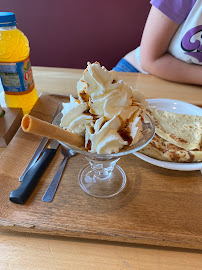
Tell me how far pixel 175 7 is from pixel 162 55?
264mm

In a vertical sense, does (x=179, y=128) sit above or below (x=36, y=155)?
above

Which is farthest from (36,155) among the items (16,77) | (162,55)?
(162,55)

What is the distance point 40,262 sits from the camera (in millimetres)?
542

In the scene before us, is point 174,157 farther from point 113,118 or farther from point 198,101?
point 198,101

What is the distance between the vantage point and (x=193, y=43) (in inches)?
48.1

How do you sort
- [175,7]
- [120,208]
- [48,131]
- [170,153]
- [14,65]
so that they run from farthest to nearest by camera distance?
[175,7]
[14,65]
[170,153]
[120,208]
[48,131]

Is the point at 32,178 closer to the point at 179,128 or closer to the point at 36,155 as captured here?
the point at 36,155

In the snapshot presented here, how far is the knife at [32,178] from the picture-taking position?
2.16 feet

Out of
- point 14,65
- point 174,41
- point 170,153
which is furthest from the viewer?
point 174,41

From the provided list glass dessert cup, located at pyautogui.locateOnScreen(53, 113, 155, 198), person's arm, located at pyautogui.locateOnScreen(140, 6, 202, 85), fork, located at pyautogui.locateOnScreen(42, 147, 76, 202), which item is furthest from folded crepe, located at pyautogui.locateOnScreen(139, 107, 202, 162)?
person's arm, located at pyautogui.locateOnScreen(140, 6, 202, 85)

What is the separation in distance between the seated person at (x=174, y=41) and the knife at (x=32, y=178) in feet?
2.67

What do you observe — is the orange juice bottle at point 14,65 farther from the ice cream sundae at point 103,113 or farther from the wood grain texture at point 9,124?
the ice cream sundae at point 103,113

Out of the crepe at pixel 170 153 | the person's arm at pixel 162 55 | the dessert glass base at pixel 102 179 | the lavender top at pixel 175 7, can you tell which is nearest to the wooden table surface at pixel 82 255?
the dessert glass base at pixel 102 179

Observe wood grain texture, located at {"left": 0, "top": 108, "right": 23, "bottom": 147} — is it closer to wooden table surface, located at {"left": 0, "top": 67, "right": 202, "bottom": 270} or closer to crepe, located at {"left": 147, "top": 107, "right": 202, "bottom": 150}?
wooden table surface, located at {"left": 0, "top": 67, "right": 202, "bottom": 270}
